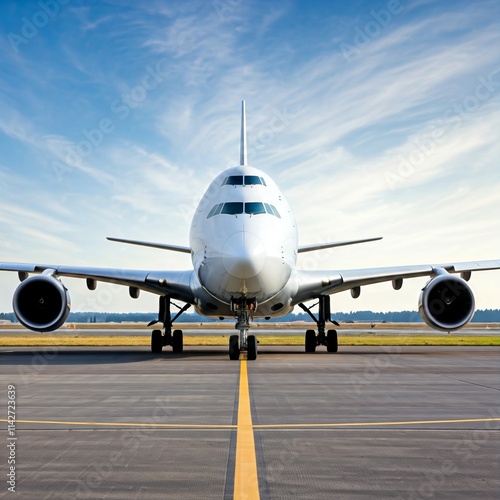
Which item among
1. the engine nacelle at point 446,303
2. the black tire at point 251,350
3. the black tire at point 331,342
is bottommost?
the black tire at point 251,350

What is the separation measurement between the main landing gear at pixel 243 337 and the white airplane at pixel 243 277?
0.03 m

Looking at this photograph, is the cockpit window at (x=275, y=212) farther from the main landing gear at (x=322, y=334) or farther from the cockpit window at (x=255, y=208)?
the main landing gear at (x=322, y=334)

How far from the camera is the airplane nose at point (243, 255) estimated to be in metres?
15.0

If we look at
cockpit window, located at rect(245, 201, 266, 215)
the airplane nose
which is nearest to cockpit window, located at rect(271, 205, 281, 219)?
cockpit window, located at rect(245, 201, 266, 215)

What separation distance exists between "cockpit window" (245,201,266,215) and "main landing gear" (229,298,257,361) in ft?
7.00

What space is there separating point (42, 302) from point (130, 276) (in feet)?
9.20

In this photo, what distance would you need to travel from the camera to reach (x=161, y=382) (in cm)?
1083

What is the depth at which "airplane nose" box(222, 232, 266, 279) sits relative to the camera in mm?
14953

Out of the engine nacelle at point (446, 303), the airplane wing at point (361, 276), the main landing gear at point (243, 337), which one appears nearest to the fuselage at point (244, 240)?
the main landing gear at point (243, 337)

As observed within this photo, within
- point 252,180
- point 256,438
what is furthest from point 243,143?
point 256,438

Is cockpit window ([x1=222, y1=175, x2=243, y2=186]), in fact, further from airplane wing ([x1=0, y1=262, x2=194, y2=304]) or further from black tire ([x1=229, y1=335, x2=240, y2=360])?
black tire ([x1=229, y1=335, x2=240, y2=360])

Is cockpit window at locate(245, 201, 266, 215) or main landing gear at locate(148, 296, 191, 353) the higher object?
cockpit window at locate(245, 201, 266, 215)

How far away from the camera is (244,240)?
15289 mm

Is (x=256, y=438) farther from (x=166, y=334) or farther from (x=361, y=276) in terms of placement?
(x=166, y=334)
